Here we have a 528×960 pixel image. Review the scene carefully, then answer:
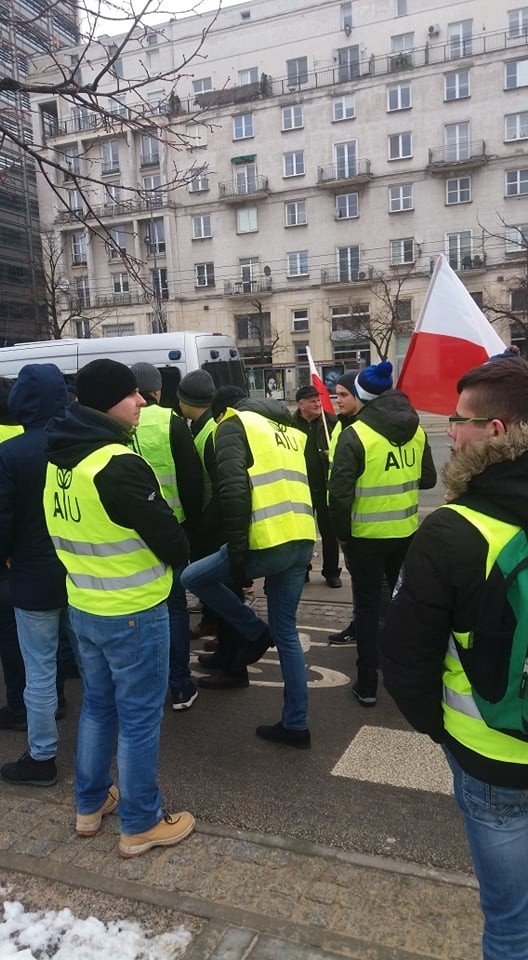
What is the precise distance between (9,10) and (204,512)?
3740mm

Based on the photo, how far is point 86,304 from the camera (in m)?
49.1

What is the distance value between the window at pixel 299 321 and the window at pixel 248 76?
1525 centimetres

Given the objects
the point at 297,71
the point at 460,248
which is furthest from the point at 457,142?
the point at 297,71

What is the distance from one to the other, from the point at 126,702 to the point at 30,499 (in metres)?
1.20

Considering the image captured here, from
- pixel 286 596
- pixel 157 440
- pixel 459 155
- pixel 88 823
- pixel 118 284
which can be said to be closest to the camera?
pixel 88 823

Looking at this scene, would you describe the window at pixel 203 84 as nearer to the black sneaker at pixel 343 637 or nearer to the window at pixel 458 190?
the window at pixel 458 190

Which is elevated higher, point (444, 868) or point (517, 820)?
point (517, 820)

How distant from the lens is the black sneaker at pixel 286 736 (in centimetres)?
377

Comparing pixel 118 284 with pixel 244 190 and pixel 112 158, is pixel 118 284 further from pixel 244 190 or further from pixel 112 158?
pixel 244 190

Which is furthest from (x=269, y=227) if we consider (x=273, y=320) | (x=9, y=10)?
(x=9, y=10)

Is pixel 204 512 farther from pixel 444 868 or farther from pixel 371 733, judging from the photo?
pixel 444 868

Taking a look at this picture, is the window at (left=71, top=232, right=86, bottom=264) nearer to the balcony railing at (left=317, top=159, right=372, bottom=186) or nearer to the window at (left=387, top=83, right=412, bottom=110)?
the balcony railing at (left=317, top=159, right=372, bottom=186)

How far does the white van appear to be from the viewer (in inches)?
453

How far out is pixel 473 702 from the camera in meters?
1.76
